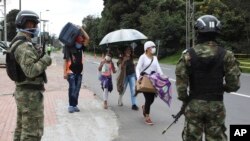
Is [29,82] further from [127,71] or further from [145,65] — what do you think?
[127,71]

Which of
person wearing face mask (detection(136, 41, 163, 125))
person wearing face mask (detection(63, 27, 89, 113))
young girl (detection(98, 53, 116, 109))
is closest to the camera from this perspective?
person wearing face mask (detection(136, 41, 163, 125))

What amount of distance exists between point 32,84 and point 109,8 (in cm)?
6159

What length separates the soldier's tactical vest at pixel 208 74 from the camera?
15.5 ft

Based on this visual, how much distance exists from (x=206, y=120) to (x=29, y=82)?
6.92 ft

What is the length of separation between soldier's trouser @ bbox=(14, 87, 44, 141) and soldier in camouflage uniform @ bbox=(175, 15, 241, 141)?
5.74 ft

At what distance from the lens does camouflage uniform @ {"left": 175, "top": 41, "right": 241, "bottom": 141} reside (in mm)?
4773

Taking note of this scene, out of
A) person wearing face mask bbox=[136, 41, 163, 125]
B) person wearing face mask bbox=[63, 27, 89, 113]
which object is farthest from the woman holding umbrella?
person wearing face mask bbox=[136, 41, 163, 125]

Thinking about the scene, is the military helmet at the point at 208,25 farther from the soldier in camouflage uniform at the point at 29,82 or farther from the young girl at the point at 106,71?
the young girl at the point at 106,71

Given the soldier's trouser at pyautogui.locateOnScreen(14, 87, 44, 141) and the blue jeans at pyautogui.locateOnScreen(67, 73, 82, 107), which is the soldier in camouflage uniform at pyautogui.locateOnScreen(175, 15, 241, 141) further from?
the blue jeans at pyautogui.locateOnScreen(67, 73, 82, 107)

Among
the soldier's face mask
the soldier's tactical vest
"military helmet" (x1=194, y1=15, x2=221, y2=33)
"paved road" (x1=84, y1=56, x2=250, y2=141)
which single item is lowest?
"paved road" (x1=84, y1=56, x2=250, y2=141)

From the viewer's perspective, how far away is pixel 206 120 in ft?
15.9

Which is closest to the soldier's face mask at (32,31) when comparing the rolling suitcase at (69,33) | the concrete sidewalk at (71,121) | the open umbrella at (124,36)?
the concrete sidewalk at (71,121)

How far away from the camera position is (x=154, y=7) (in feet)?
195

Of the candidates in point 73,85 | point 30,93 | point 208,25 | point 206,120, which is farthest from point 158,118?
point 208,25
